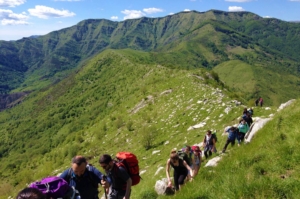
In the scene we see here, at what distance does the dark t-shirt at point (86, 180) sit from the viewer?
7.20 metres

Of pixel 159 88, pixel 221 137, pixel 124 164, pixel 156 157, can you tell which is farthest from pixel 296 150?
pixel 159 88

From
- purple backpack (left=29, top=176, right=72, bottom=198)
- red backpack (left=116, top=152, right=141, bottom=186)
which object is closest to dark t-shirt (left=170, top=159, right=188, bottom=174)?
red backpack (left=116, top=152, right=141, bottom=186)

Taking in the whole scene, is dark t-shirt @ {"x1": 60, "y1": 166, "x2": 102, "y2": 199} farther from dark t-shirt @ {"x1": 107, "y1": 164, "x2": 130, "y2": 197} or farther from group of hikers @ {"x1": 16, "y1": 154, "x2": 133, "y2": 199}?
dark t-shirt @ {"x1": 107, "y1": 164, "x2": 130, "y2": 197}

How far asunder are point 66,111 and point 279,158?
169950mm

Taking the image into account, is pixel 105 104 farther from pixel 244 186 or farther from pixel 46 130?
pixel 244 186

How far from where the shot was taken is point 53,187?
5035 mm

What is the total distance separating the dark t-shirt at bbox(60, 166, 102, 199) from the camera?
7.20 metres

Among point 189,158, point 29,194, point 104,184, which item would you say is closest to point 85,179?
point 104,184

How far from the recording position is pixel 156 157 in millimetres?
27703

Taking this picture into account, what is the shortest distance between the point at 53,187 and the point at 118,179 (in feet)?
9.99

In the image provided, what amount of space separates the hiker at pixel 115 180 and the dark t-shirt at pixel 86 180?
0.28 m

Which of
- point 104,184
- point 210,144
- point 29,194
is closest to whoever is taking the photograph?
point 29,194

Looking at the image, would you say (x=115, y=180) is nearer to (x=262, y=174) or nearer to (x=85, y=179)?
(x=85, y=179)

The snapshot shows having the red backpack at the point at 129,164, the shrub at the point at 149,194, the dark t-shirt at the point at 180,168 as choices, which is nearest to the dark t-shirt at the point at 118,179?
the red backpack at the point at 129,164
